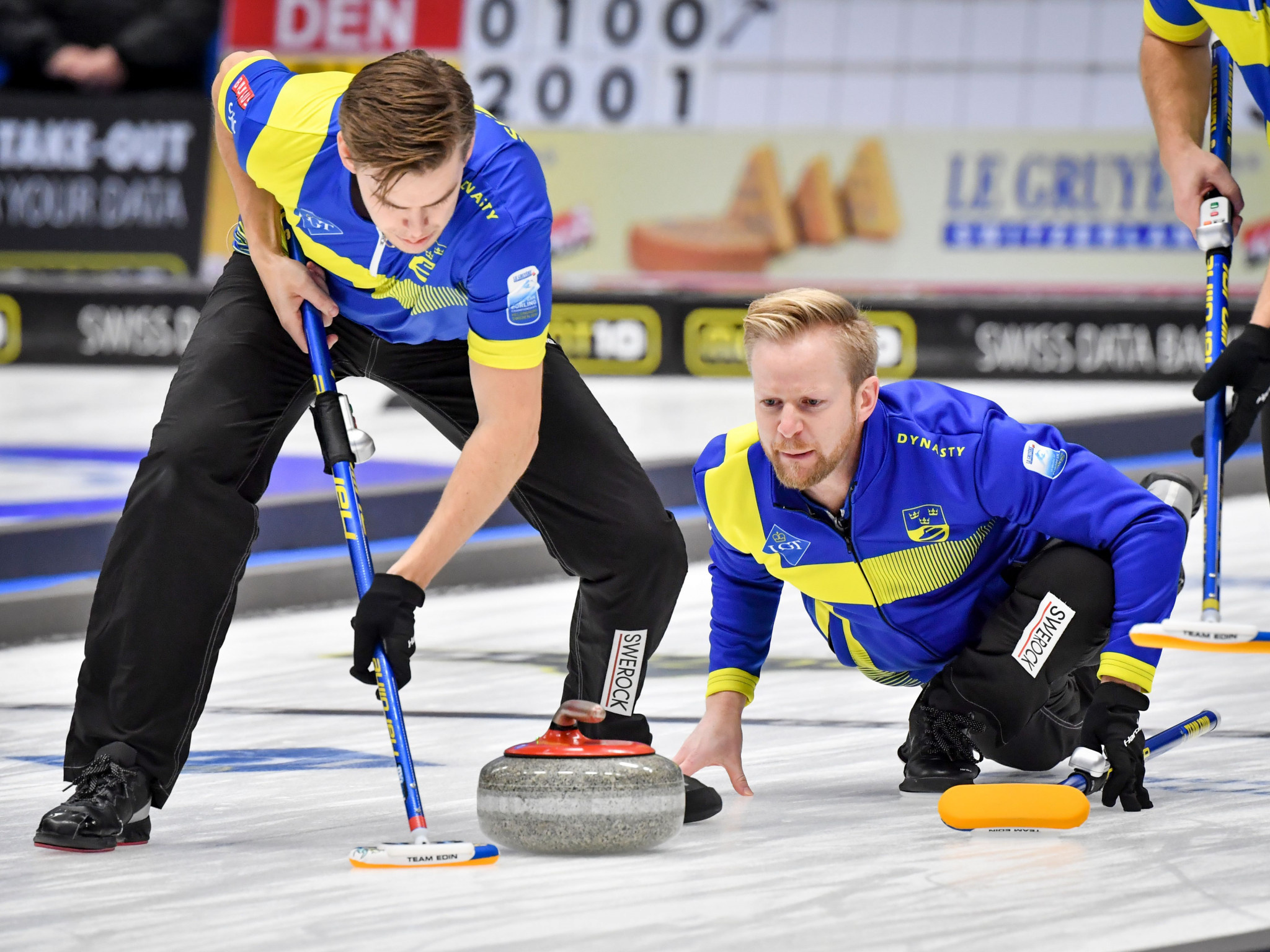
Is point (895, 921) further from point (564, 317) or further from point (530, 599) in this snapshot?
point (564, 317)

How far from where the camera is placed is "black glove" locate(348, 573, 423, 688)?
2.11 m

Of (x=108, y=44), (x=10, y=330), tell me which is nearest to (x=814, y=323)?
(x=10, y=330)

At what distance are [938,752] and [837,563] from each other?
31 centimetres

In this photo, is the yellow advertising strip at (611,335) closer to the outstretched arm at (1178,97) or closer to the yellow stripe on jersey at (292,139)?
the outstretched arm at (1178,97)

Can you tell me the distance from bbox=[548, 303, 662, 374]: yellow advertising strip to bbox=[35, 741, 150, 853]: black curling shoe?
18.8 feet

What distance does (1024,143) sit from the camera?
29.5 feet

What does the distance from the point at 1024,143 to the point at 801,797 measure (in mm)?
7017

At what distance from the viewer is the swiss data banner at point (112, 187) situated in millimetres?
9312

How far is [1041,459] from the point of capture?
2.34 metres

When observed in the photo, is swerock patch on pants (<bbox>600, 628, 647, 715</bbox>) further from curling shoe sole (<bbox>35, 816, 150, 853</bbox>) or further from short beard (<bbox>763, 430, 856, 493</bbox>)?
curling shoe sole (<bbox>35, 816, 150, 853</bbox>)

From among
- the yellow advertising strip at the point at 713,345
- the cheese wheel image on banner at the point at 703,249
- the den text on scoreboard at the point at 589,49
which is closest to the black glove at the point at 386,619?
the yellow advertising strip at the point at 713,345

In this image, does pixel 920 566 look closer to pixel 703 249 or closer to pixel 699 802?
pixel 699 802

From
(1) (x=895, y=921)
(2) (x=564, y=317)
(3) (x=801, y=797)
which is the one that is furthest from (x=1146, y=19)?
(2) (x=564, y=317)

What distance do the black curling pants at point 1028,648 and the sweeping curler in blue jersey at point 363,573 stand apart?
730mm
